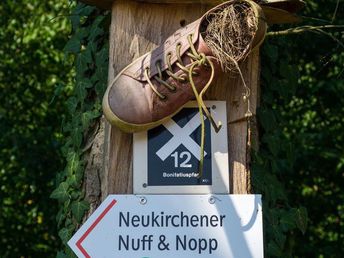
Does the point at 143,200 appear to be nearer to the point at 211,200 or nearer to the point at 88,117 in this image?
the point at 211,200

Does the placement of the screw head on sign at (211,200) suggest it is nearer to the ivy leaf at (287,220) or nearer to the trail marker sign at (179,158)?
the trail marker sign at (179,158)

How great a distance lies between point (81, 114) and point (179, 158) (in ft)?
1.78

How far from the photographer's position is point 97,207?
271 cm

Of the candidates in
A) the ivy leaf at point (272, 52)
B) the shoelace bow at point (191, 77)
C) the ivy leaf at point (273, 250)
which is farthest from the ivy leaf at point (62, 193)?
the ivy leaf at point (272, 52)

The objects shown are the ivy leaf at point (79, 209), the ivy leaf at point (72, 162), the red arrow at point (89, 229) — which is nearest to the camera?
the red arrow at point (89, 229)

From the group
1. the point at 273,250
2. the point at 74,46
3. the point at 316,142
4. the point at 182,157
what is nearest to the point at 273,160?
the point at 273,250

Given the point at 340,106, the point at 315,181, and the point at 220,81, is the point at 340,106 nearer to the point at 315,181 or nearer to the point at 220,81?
the point at 315,181

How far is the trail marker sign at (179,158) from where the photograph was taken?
8.43 feet

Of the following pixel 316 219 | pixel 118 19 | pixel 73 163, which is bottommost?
pixel 316 219

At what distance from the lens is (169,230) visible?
2508mm

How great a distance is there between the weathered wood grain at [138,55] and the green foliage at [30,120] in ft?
9.19

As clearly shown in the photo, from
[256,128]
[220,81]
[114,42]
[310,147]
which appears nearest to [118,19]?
[114,42]

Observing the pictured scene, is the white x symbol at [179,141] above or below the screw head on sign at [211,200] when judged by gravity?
above

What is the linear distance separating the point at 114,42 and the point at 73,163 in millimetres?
496
